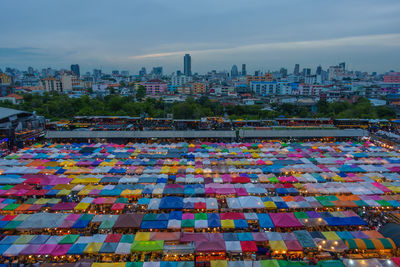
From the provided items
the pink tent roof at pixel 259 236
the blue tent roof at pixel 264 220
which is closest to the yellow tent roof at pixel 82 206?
Result: the pink tent roof at pixel 259 236

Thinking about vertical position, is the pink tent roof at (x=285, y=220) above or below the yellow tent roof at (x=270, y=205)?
below

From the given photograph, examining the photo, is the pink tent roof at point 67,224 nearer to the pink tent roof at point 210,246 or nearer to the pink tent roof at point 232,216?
the pink tent roof at point 210,246

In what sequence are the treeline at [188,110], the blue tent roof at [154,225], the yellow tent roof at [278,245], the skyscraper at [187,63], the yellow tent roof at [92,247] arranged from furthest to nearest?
the skyscraper at [187,63]
the treeline at [188,110]
the blue tent roof at [154,225]
the yellow tent roof at [278,245]
the yellow tent roof at [92,247]

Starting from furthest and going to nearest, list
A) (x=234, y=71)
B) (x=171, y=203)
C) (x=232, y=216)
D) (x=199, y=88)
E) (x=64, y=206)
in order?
(x=234, y=71), (x=199, y=88), (x=171, y=203), (x=64, y=206), (x=232, y=216)

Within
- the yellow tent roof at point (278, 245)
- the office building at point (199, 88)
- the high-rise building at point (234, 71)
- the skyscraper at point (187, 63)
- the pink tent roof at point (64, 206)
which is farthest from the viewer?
the high-rise building at point (234, 71)

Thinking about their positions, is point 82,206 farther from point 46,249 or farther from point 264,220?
point 264,220

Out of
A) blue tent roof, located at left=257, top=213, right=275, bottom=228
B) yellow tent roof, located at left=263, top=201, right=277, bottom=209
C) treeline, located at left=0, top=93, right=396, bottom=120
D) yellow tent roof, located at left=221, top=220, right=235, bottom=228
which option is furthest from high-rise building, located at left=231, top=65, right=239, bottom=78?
yellow tent roof, located at left=221, top=220, right=235, bottom=228

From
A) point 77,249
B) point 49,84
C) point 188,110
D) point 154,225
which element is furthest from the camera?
point 49,84

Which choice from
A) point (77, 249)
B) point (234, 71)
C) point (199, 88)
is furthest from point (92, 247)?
point (234, 71)

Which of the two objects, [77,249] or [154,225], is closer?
[77,249]

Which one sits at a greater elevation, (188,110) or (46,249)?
(188,110)

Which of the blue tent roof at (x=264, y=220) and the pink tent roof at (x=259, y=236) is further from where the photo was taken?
the blue tent roof at (x=264, y=220)
